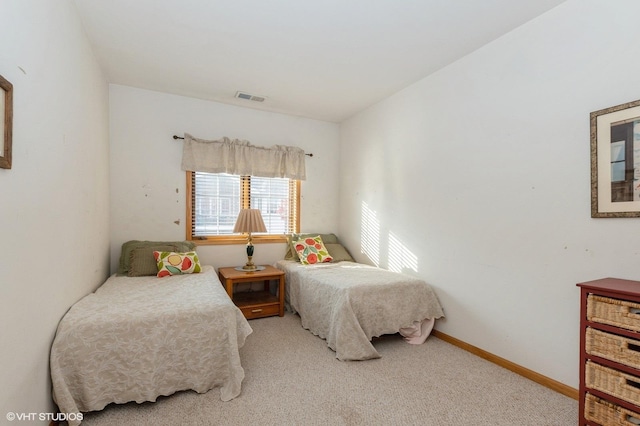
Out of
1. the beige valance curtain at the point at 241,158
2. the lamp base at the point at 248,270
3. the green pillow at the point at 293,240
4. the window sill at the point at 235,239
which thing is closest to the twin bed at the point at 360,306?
the lamp base at the point at 248,270

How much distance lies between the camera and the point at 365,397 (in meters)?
1.99

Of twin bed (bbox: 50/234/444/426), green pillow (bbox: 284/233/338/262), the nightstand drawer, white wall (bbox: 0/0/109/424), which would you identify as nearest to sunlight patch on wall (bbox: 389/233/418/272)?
twin bed (bbox: 50/234/444/426)

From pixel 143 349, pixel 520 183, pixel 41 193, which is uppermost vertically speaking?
pixel 520 183

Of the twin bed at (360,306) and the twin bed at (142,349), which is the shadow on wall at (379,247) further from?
Result: the twin bed at (142,349)

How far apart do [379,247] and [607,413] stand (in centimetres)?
241

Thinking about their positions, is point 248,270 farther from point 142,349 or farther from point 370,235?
point 142,349

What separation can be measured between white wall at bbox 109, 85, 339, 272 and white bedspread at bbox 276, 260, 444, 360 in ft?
4.09

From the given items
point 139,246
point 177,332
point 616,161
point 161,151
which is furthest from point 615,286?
point 161,151

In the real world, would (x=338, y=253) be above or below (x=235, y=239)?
below

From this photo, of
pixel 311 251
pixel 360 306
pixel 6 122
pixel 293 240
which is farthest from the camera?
pixel 293 240

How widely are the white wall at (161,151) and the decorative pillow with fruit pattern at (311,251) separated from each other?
389 mm

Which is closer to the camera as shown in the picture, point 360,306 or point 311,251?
point 360,306

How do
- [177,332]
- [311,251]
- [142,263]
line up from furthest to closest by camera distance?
[311,251] < [142,263] < [177,332]

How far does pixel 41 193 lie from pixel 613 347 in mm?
2928
